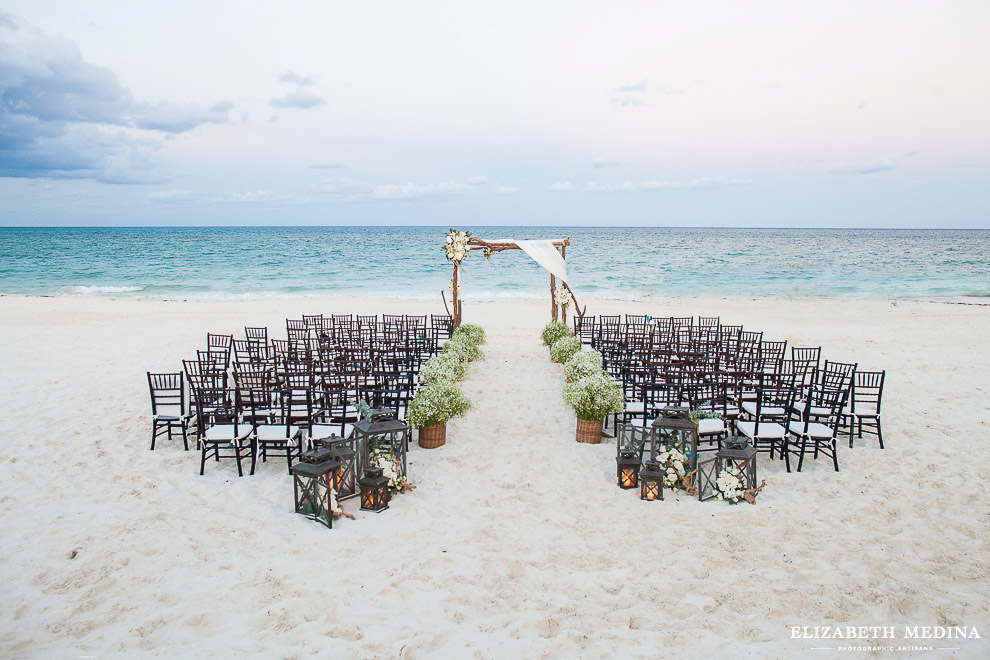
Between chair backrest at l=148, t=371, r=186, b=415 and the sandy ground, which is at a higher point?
chair backrest at l=148, t=371, r=186, b=415

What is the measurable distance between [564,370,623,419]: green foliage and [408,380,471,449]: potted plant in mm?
1378

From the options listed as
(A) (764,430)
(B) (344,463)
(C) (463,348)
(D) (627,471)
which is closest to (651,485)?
(D) (627,471)

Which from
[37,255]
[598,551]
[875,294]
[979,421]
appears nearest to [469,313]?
[979,421]

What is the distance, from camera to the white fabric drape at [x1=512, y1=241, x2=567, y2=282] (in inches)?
456

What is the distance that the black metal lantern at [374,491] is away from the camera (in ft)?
17.8

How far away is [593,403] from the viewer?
7191mm

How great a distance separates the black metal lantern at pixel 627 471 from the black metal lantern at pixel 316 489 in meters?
2.77

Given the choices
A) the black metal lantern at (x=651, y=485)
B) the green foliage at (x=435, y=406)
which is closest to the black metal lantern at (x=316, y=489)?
A: the green foliage at (x=435, y=406)

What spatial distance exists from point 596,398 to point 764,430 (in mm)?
1899

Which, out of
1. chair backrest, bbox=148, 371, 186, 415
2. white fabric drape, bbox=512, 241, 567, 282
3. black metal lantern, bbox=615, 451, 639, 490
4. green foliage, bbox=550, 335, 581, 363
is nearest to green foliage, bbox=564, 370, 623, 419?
black metal lantern, bbox=615, 451, 639, 490

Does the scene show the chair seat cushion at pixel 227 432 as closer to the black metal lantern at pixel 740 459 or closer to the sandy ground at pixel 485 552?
the sandy ground at pixel 485 552

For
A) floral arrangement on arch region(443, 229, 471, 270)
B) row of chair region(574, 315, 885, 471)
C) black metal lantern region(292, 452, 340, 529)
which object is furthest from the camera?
floral arrangement on arch region(443, 229, 471, 270)

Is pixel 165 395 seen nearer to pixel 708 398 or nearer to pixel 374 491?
pixel 374 491

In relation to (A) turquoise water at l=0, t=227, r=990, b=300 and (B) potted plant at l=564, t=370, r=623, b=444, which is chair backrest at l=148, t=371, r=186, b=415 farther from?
(A) turquoise water at l=0, t=227, r=990, b=300
